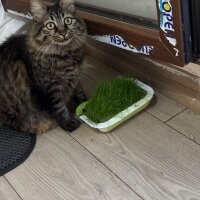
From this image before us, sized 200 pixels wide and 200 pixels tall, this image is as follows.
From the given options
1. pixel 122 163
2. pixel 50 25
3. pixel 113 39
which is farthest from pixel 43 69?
pixel 122 163

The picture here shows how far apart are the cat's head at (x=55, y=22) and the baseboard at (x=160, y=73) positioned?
0.31m

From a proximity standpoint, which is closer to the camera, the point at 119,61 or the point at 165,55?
the point at 165,55

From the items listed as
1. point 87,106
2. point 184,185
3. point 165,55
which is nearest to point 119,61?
point 87,106

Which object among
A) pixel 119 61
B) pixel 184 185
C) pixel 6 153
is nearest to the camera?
pixel 184 185

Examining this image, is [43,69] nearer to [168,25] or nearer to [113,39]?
[113,39]

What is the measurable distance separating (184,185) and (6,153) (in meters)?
0.61

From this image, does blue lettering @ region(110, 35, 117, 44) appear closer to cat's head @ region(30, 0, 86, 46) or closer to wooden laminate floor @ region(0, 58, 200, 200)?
cat's head @ region(30, 0, 86, 46)

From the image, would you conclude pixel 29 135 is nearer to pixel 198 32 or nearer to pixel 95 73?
pixel 95 73

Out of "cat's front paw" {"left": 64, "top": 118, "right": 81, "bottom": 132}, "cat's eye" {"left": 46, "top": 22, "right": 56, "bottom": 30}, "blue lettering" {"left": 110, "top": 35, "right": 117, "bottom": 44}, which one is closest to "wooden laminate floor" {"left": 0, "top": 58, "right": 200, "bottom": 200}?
"cat's front paw" {"left": 64, "top": 118, "right": 81, "bottom": 132}

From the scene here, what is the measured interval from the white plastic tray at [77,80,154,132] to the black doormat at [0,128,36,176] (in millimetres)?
211

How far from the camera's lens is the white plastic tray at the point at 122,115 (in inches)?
46.6

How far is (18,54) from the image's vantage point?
1233 mm

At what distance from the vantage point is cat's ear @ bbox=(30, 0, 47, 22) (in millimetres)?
1113

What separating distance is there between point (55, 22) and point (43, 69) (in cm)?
17
